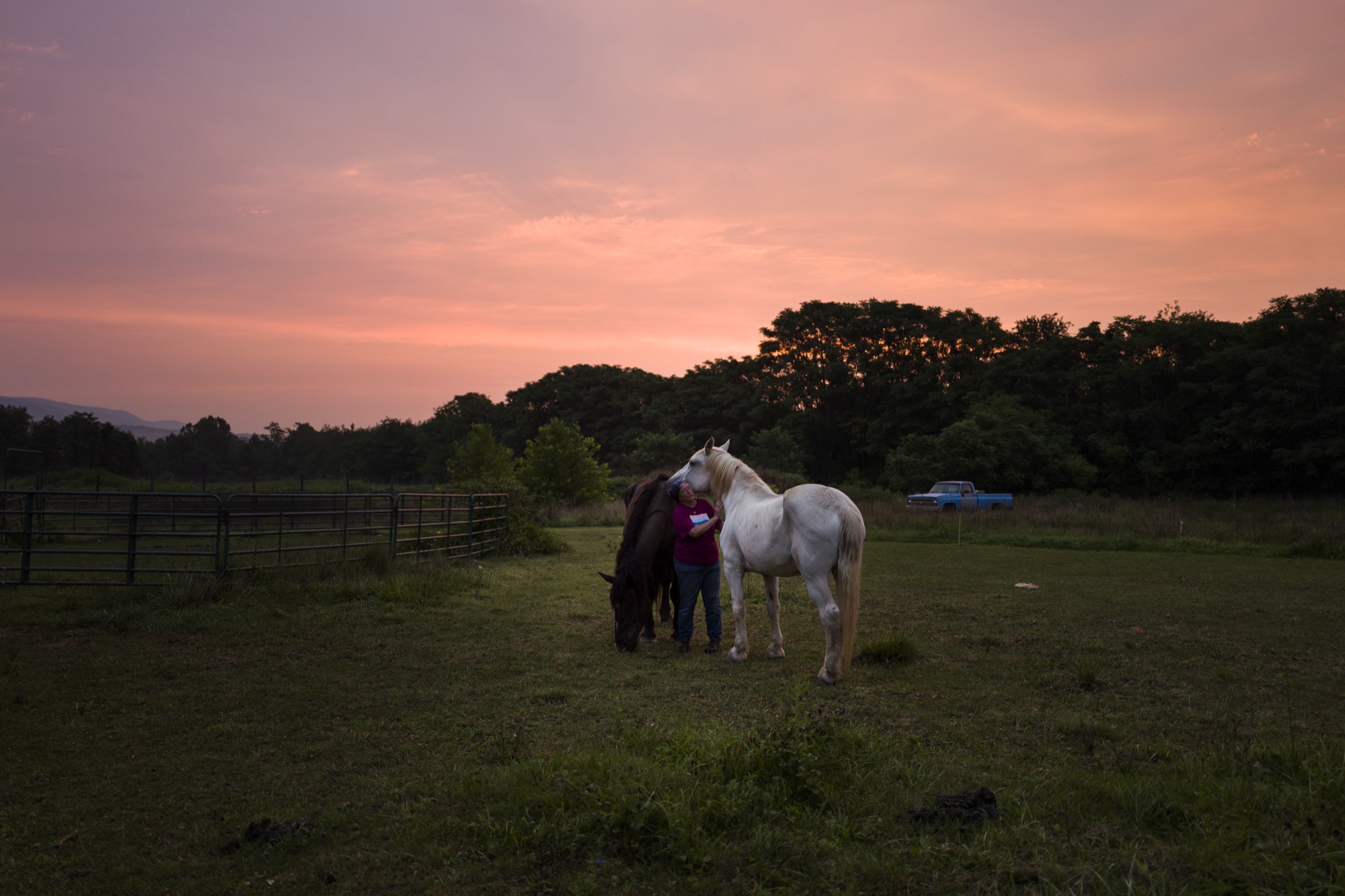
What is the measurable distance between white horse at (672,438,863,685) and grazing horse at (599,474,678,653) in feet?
2.12

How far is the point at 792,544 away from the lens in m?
6.82

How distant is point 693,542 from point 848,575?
1696 mm

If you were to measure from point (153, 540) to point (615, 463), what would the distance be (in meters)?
44.7

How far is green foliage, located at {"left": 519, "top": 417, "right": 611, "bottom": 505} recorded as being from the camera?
116 ft

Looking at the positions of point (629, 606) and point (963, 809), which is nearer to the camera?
point (963, 809)

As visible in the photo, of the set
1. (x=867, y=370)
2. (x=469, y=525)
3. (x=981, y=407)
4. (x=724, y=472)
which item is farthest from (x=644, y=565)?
(x=867, y=370)

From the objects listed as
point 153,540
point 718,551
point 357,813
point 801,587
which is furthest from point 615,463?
point 357,813

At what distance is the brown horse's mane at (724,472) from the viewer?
7.79 meters

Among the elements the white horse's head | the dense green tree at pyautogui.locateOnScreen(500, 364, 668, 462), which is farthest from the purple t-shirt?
the dense green tree at pyautogui.locateOnScreen(500, 364, 668, 462)

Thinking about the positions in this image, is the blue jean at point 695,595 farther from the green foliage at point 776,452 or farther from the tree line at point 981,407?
the green foliage at point 776,452

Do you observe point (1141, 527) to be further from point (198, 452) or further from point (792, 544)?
point (198, 452)

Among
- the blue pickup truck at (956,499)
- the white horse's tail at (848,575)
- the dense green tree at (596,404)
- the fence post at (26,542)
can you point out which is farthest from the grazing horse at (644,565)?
the dense green tree at (596,404)

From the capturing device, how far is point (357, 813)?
3629mm

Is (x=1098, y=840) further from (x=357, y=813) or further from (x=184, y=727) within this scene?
(x=184, y=727)
